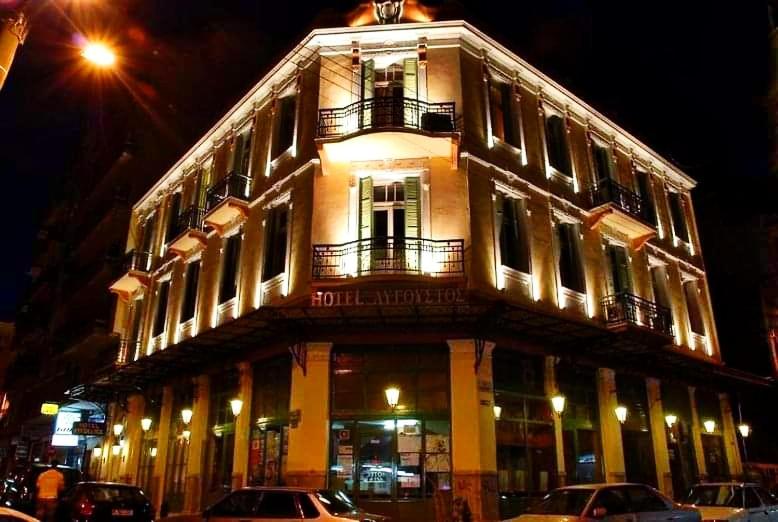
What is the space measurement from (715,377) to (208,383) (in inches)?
732

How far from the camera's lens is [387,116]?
1741cm

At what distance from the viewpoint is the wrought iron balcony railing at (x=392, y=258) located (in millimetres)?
16000

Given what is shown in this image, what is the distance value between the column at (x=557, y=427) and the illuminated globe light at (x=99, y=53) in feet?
44.6

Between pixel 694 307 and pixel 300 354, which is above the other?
pixel 694 307

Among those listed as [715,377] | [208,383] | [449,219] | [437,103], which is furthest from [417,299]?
[715,377]

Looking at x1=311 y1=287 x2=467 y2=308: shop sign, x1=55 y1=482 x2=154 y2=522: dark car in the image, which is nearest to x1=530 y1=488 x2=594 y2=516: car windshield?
x1=311 y1=287 x2=467 y2=308: shop sign

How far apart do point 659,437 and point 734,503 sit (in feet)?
27.5

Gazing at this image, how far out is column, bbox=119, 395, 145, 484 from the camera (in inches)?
941

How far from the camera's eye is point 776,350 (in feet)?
88.6

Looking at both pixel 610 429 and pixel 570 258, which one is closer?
pixel 610 429

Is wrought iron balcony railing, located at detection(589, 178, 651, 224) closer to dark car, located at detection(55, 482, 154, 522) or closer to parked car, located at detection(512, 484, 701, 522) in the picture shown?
parked car, located at detection(512, 484, 701, 522)

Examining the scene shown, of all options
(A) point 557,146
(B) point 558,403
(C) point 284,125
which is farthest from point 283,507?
(A) point 557,146

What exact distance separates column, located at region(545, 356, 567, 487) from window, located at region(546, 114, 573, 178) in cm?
696

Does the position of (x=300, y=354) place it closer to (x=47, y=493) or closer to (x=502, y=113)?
(x=47, y=493)
